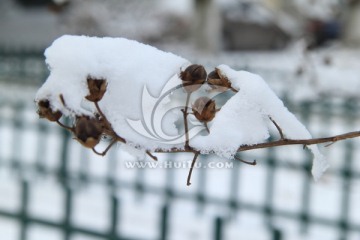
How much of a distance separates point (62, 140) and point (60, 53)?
11.6 ft

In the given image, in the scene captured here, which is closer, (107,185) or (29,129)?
(107,185)

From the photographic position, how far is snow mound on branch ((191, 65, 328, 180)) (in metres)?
0.63

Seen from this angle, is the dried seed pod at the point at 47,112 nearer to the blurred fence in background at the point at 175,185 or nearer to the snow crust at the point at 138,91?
the snow crust at the point at 138,91

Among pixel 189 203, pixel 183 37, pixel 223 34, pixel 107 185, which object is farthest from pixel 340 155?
pixel 183 37

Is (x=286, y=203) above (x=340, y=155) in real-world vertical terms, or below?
below

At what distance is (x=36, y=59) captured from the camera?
8.24 meters

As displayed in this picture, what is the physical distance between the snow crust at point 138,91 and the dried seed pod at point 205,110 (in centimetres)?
2

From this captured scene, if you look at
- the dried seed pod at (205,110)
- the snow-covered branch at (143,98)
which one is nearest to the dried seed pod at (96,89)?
the snow-covered branch at (143,98)

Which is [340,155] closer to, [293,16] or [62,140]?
[293,16]

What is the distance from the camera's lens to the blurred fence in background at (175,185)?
8.29 feet

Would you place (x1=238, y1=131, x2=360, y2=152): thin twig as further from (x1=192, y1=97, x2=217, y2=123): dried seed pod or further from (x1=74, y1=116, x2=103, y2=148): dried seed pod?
(x1=74, y1=116, x2=103, y2=148): dried seed pod

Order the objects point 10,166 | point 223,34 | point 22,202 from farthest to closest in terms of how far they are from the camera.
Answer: point 223,34 → point 10,166 → point 22,202

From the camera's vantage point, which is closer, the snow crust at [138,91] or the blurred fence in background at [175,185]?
the snow crust at [138,91]

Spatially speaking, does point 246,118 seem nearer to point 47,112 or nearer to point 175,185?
point 47,112
